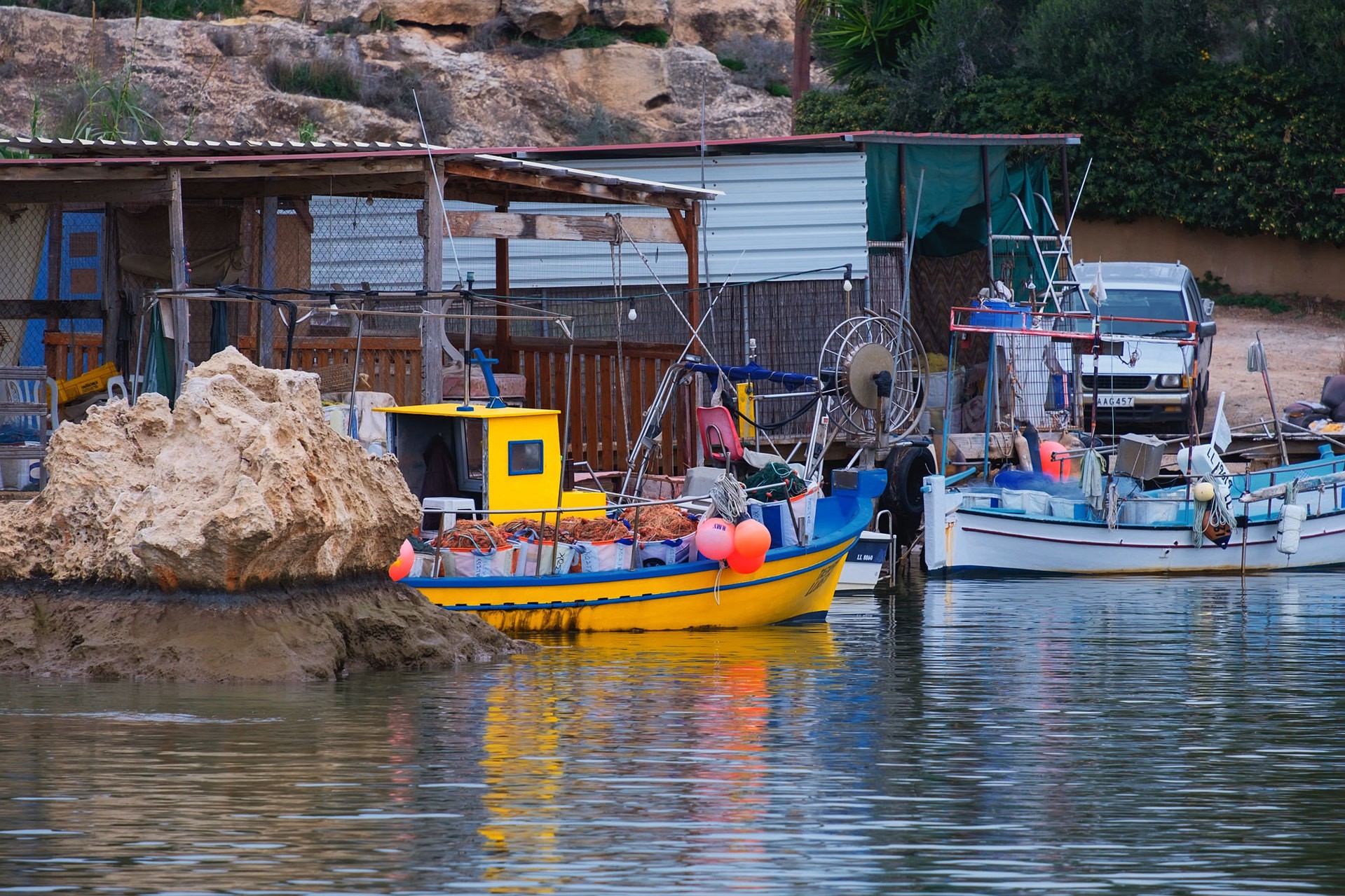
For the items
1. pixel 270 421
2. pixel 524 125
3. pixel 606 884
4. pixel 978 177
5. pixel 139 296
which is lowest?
pixel 606 884

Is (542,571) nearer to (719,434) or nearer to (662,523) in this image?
(662,523)

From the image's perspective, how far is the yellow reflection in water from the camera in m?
8.00

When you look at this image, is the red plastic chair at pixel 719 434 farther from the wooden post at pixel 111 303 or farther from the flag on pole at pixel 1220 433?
the flag on pole at pixel 1220 433

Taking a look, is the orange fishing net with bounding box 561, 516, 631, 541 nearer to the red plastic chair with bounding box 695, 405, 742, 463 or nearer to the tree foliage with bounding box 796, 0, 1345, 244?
the red plastic chair with bounding box 695, 405, 742, 463

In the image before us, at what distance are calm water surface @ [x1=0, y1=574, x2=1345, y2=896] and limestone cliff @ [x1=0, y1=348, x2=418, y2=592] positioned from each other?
833 mm

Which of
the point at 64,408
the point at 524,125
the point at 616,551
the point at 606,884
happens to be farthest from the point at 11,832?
the point at 524,125

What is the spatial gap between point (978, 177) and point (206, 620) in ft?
47.7

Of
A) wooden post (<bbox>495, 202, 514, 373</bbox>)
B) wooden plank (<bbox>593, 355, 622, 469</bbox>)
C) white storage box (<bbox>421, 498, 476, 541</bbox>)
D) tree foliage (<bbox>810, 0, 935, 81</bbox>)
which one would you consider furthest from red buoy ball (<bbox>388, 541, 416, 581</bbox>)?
tree foliage (<bbox>810, 0, 935, 81</bbox>)

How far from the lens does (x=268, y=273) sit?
60.4ft

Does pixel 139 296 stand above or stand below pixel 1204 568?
above

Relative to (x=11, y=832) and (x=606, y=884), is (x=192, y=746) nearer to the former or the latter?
(x=11, y=832)

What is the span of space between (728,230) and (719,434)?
5892 millimetres

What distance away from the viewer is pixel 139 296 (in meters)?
18.4

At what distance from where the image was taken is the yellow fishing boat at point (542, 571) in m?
14.5
